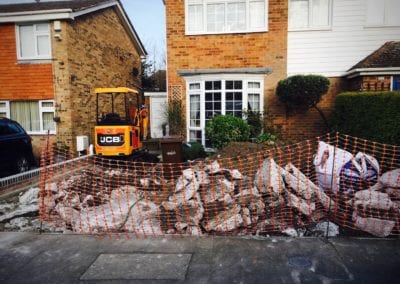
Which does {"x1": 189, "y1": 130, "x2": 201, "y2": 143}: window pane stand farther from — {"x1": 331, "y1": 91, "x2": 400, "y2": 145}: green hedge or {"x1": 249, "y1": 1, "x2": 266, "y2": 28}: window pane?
{"x1": 331, "y1": 91, "x2": 400, "y2": 145}: green hedge

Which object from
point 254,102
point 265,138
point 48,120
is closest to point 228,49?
point 254,102

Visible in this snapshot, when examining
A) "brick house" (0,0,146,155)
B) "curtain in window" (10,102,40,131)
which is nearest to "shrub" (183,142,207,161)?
"brick house" (0,0,146,155)

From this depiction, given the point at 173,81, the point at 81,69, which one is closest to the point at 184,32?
the point at 173,81

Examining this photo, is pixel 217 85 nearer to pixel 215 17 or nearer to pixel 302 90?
pixel 215 17

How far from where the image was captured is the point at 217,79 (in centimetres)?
1088

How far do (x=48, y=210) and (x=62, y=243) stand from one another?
140cm

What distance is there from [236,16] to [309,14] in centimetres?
261

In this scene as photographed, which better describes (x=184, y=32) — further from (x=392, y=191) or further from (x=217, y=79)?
(x=392, y=191)

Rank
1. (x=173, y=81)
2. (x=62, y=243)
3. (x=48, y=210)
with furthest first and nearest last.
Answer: (x=173, y=81), (x=48, y=210), (x=62, y=243)

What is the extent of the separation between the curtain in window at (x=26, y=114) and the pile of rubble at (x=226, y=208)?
723 centimetres

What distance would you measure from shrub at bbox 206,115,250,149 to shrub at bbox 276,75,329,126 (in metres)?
1.76

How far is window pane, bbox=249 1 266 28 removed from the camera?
11.1m

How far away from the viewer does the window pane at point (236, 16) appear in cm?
1111

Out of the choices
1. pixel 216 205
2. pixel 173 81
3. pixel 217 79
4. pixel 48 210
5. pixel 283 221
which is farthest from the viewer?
pixel 173 81
